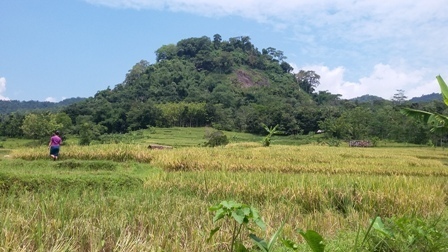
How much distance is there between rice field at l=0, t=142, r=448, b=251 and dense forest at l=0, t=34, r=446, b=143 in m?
29.8

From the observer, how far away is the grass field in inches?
165

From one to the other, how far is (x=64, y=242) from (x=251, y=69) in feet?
319

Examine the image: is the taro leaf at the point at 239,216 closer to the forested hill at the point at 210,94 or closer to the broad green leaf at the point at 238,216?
the broad green leaf at the point at 238,216

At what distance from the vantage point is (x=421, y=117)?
21.6ft

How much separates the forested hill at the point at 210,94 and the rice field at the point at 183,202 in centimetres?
4189

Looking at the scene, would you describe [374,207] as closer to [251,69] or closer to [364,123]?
[364,123]

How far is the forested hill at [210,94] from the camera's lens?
186 feet

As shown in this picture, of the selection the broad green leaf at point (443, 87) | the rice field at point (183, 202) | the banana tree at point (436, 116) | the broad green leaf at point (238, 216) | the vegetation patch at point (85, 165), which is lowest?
the vegetation patch at point (85, 165)

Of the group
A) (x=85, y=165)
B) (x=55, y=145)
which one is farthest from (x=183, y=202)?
(x=55, y=145)

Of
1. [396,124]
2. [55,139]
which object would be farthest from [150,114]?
[55,139]

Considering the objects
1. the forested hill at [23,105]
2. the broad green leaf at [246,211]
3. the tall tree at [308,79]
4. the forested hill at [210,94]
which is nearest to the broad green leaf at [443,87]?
the broad green leaf at [246,211]

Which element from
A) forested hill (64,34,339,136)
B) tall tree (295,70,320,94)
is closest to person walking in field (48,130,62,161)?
forested hill (64,34,339,136)

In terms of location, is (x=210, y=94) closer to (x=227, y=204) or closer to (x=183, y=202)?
(x=183, y=202)

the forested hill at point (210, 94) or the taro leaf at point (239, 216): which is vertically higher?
the forested hill at point (210, 94)
